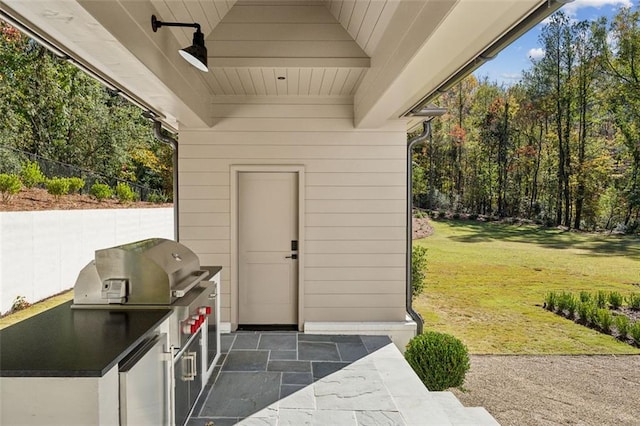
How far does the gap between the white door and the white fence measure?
1.74 m

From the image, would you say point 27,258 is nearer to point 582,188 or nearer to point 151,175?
point 151,175

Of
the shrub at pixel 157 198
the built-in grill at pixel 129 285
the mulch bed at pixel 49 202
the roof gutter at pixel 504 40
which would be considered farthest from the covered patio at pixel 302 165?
the shrub at pixel 157 198

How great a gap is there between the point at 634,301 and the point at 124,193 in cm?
816

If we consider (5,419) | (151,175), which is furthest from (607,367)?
(151,175)

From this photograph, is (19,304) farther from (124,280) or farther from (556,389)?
(556,389)

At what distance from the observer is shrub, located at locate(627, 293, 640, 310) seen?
6.56 meters

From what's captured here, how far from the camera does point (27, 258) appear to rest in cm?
376

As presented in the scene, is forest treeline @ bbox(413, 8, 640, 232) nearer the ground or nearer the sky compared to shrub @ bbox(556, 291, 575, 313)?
nearer the sky

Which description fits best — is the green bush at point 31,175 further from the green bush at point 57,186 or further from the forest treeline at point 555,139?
the forest treeline at point 555,139

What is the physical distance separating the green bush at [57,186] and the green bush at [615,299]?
8.22 metres

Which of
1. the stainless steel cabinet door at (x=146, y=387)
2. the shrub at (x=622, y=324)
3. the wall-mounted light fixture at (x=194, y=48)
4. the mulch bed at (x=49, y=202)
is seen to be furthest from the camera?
the shrub at (x=622, y=324)

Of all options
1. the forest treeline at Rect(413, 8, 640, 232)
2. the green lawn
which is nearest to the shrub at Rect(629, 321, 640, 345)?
the green lawn

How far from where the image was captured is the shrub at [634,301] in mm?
6559

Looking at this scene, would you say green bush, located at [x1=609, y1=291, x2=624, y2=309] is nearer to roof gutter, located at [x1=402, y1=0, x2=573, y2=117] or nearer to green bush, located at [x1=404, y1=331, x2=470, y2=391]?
green bush, located at [x1=404, y1=331, x2=470, y2=391]
